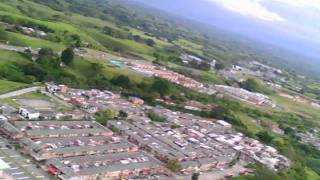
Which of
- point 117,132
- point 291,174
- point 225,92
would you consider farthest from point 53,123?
point 225,92

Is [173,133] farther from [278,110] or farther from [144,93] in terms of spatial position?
[278,110]

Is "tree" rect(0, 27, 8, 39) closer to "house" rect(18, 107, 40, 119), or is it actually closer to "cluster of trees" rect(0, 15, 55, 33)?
"cluster of trees" rect(0, 15, 55, 33)

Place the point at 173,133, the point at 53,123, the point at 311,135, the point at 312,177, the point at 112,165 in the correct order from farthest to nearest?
1. the point at 311,135
2. the point at 312,177
3. the point at 173,133
4. the point at 53,123
5. the point at 112,165

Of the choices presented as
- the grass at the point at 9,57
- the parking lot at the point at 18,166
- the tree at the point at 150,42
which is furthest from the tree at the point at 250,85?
the parking lot at the point at 18,166

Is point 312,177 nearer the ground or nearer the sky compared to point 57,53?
nearer the ground

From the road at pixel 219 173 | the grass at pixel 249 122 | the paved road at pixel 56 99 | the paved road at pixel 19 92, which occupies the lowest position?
the grass at pixel 249 122

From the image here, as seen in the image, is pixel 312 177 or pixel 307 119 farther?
pixel 307 119

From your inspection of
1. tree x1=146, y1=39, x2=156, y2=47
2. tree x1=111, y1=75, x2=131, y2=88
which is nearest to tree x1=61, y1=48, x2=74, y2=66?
tree x1=111, y1=75, x2=131, y2=88

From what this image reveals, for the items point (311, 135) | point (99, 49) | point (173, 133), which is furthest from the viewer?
point (99, 49)

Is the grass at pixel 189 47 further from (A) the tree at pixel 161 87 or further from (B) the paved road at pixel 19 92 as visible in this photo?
(B) the paved road at pixel 19 92
